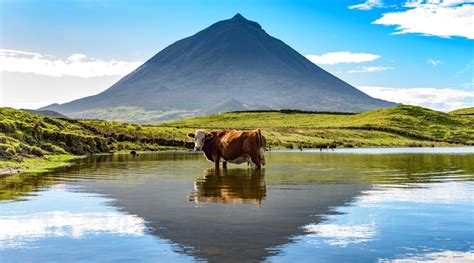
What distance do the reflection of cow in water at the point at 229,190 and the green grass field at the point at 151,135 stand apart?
14.3m

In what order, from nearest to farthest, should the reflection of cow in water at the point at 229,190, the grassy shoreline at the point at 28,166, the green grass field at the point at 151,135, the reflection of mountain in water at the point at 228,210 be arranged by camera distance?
the reflection of mountain in water at the point at 228,210, the reflection of cow in water at the point at 229,190, the grassy shoreline at the point at 28,166, the green grass field at the point at 151,135

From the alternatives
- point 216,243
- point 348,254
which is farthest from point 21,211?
point 348,254

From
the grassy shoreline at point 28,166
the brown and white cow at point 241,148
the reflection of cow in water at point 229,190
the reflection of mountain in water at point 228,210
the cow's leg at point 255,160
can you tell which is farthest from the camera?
the brown and white cow at point 241,148

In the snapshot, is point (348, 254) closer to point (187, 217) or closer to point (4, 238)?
point (187, 217)

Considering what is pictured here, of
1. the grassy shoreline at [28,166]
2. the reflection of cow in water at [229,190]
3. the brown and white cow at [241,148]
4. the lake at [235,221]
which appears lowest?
the lake at [235,221]

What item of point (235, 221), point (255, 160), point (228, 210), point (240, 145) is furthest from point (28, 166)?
point (235, 221)

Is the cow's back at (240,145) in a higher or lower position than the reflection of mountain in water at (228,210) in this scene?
higher

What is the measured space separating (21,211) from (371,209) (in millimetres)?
10869

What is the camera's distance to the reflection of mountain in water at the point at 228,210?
13148mm

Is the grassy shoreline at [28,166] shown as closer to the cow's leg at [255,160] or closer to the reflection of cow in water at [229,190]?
the reflection of cow in water at [229,190]

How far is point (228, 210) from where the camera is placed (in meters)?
18.2

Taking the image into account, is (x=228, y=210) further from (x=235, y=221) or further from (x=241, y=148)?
(x=241, y=148)

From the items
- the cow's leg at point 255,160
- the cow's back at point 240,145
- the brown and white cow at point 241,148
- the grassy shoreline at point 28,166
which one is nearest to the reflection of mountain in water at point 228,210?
the grassy shoreline at point 28,166

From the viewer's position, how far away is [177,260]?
1160cm
